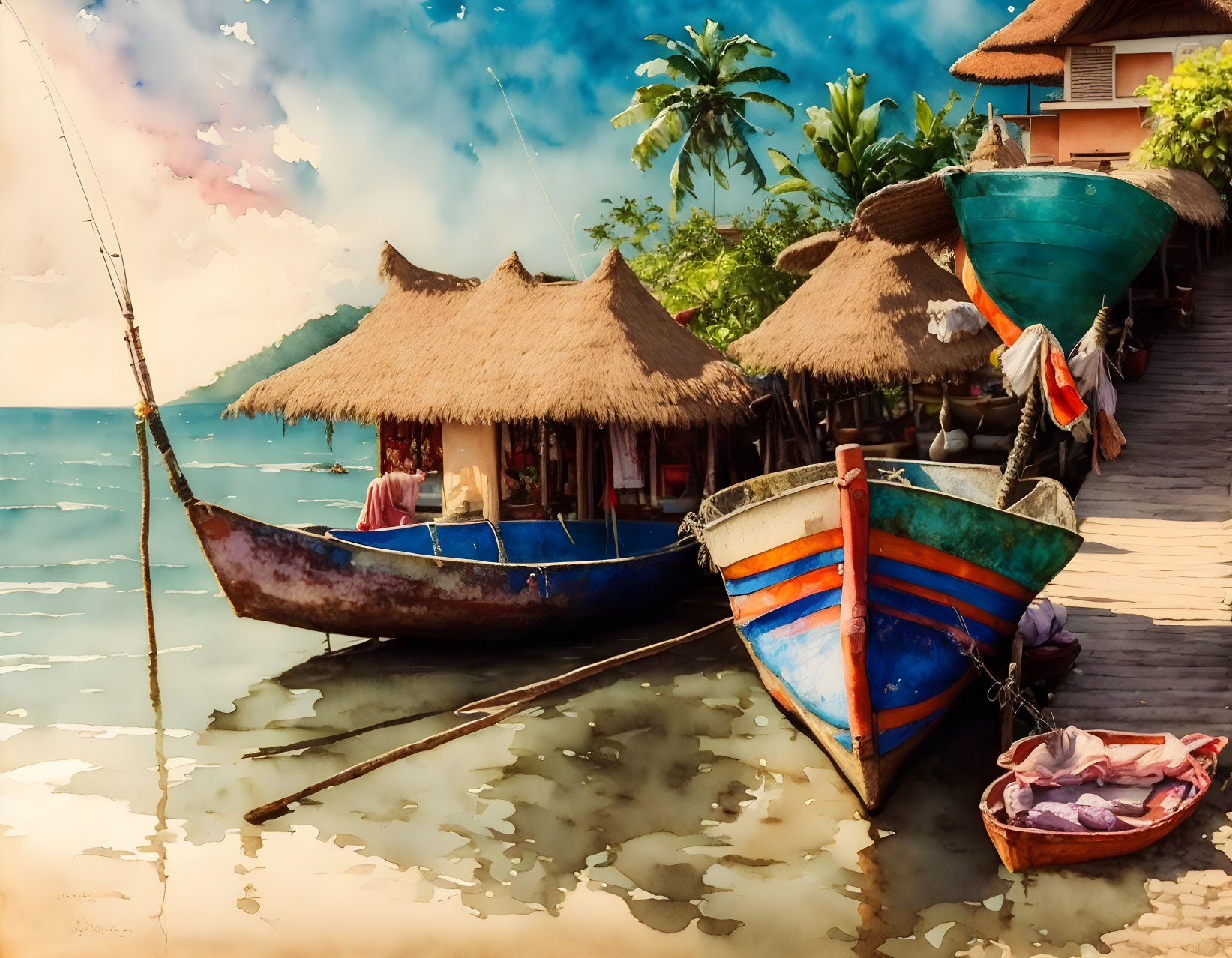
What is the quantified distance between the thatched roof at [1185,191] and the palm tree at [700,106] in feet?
22.3

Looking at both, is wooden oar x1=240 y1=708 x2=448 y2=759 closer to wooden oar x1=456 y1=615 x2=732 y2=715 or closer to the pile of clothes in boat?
wooden oar x1=456 y1=615 x2=732 y2=715

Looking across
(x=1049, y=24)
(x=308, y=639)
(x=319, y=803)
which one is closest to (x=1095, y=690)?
(x=319, y=803)

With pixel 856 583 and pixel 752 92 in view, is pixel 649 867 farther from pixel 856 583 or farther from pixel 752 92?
pixel 752 92

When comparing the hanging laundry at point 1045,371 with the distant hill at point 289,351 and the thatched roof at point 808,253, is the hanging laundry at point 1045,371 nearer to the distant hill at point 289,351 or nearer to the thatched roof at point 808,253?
the thatched roof at point 808,253

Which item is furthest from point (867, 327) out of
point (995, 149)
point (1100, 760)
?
point (1100, 760)

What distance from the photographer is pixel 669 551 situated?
30.8ft

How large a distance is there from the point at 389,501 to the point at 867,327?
494 centimetres

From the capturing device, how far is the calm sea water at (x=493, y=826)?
4.79 metres

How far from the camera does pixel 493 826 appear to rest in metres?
5.80

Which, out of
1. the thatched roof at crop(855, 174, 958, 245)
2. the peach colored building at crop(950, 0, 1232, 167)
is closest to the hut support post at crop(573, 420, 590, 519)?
the thatched roof at crop(855, 174, 958, 245)

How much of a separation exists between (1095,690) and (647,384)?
14.6 feet

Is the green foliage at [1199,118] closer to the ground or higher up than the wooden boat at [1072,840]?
higher up

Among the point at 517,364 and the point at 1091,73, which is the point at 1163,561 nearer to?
the point at 517,364

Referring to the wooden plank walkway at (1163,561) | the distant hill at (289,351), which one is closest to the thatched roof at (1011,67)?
the wooden plank walkway at (1163,561)
